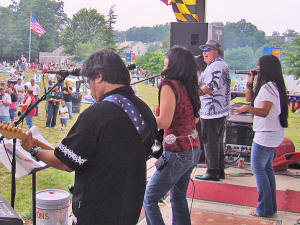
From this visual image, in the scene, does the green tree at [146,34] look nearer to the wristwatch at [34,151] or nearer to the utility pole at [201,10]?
the utility pole at [201,10]

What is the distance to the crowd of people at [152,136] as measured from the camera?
4.91ft

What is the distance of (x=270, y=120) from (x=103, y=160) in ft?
6.76

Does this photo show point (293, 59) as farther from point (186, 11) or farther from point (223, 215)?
point (223, 215)

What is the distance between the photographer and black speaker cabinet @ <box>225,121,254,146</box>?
5.60 m

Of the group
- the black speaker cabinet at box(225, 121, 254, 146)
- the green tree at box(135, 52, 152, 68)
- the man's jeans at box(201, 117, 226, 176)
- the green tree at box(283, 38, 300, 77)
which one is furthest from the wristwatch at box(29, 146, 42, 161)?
the green tree at box(283, 38, 300, 77)

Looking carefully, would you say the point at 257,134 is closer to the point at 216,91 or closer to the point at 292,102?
the point at 216,91

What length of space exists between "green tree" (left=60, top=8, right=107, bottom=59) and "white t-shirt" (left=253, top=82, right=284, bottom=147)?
221 centimetres

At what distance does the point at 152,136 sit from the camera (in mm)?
1729

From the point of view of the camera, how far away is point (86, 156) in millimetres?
1477

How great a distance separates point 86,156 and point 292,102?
928 cm

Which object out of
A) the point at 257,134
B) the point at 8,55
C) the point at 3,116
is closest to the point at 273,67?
the point at 257,134

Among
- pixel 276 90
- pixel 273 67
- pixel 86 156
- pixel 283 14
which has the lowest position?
pixel 86 156

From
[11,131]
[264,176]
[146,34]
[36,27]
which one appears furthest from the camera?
[146,34]

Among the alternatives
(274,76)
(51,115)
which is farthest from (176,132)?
(51,115)
